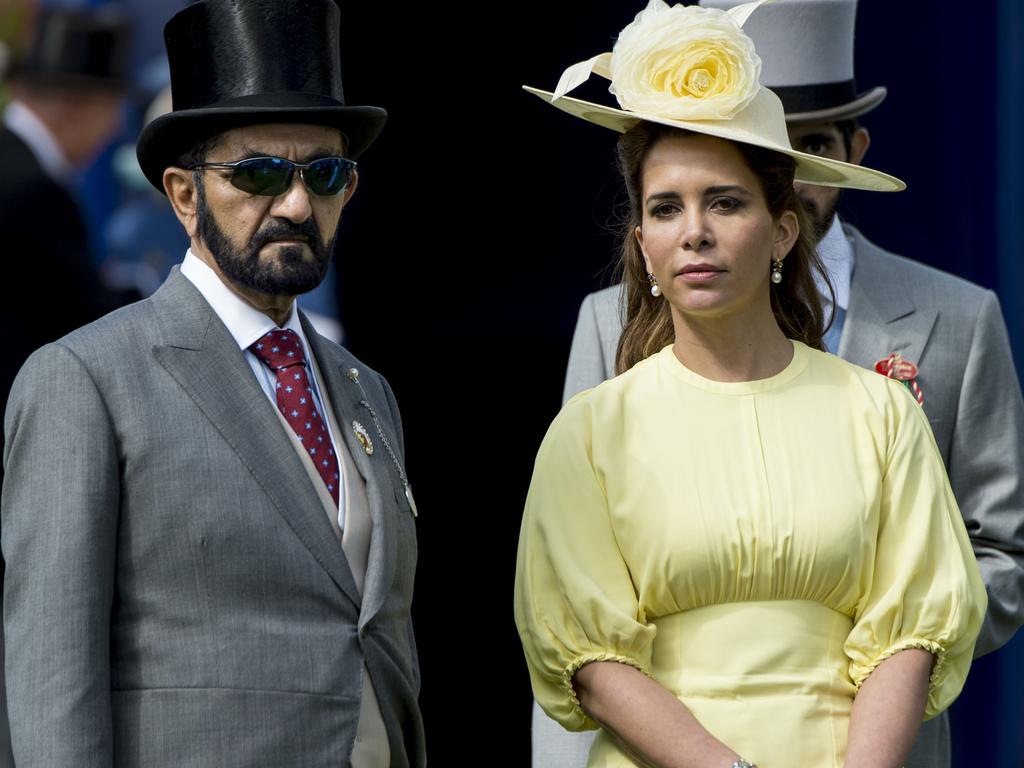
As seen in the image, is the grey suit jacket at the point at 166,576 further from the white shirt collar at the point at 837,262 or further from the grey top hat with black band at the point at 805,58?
the grey top hat with black band at the point at 805,58

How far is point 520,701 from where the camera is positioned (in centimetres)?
521

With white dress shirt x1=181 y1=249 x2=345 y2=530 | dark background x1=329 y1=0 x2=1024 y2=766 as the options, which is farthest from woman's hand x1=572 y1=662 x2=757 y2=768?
dark background x1=329 y1=0 x2=1024 y2=766

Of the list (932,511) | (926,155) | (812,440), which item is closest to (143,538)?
(812,440)

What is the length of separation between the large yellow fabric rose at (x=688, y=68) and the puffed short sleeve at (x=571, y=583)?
0.53 m

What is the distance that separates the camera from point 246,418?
2850 millimetres

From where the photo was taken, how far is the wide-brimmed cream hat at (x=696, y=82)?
2803mm

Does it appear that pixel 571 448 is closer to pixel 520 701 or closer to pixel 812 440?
pixel 812 440

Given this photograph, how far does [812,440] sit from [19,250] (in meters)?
2.84

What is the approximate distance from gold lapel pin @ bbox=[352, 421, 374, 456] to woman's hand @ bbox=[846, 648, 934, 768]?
941mm

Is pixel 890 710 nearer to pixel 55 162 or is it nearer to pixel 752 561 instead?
pixel 752 561

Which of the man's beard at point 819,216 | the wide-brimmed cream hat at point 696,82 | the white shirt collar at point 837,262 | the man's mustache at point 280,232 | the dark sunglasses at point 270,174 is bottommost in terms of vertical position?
the white shirt collar at point 837,262

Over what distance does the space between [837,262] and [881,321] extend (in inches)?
6.6

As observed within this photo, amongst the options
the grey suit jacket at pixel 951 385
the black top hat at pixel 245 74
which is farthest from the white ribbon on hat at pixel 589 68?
the grey suit jacket at pixel 951 385

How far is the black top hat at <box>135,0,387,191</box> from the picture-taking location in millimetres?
2994
